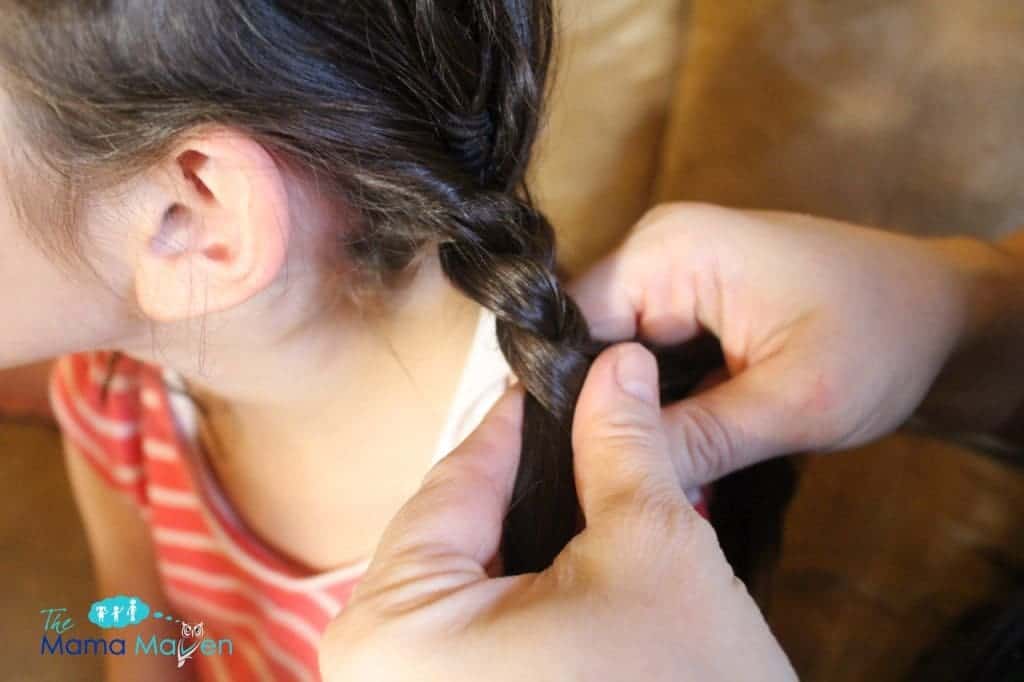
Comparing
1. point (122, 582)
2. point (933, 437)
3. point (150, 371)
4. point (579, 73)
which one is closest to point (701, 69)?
point (579, 73)

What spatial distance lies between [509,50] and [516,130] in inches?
1.6

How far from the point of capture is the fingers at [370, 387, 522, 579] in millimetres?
422

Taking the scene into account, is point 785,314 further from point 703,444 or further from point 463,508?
point 463,508

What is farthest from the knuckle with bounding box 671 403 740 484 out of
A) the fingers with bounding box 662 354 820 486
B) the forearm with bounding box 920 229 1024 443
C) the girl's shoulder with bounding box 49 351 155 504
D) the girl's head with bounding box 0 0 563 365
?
the girl's shoulder with bounding box 49 351 155 504

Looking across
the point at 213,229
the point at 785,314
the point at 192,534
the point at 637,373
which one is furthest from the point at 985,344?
the point at 192,534

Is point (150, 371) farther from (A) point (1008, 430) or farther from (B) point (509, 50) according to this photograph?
(A) point (1008, 430)

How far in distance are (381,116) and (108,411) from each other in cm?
48

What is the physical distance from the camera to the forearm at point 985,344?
24.1 inches

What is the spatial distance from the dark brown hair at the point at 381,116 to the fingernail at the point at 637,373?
25 millimetres

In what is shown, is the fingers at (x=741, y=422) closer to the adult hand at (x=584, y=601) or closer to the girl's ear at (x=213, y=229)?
the adult hand at (x=584, y=601)

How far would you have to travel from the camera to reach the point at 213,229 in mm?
468

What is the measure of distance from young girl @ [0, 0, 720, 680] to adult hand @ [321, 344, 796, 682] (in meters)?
0.06

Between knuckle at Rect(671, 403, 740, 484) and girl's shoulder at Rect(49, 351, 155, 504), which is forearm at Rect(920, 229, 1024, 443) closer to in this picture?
knuckle at Rect(671, 403, 740, 484)

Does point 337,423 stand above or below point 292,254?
below
